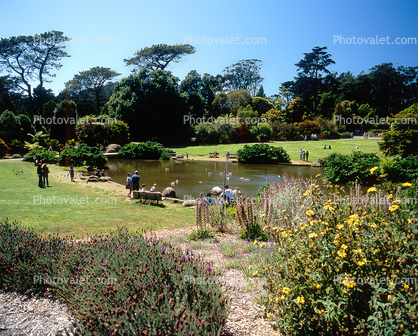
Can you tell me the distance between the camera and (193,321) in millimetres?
2688

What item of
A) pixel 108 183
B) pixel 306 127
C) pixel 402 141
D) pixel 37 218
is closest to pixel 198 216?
pixel 37 218

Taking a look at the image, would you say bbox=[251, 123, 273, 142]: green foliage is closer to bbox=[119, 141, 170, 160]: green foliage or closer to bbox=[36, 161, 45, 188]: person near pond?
bbox=[119, 141, 170, 160]: green foliage

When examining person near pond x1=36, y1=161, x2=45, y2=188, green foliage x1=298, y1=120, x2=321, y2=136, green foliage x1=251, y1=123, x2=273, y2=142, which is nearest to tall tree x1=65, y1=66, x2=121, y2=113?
green foliage x1=251, y1=123, x2=273, y2=142

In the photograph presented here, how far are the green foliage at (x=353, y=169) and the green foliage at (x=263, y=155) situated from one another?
1128 cm

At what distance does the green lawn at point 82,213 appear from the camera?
8.55 metres

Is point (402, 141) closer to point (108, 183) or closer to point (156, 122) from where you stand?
point (108, 183)

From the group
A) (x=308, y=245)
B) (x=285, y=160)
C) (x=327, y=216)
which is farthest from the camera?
(x=285, y=160)

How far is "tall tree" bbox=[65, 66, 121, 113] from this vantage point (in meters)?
65.4

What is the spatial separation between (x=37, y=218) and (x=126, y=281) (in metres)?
7.64

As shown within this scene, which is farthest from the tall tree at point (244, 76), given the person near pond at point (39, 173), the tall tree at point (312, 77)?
the person near pond at point (39, 173)

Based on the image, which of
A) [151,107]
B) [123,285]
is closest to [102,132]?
[151,107]

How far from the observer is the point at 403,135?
69.5 feet

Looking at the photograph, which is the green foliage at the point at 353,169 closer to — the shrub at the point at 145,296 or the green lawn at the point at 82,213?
the green lawn at the point at 82,213

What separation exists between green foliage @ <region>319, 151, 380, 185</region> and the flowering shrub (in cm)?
1865
